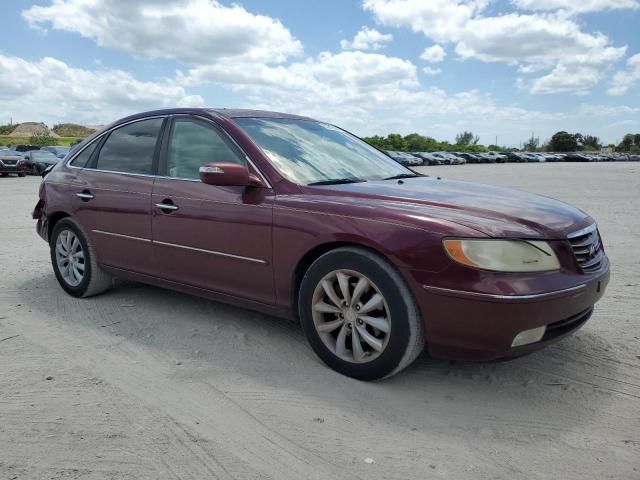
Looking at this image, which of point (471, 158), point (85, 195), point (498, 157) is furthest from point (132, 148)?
point (498, 157)

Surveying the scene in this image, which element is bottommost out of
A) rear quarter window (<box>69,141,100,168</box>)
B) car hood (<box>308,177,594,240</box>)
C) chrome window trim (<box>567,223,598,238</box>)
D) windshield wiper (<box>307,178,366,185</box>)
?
chrome window trim (<box>567,223,598,238</box>)

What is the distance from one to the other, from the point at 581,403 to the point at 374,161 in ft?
7.50

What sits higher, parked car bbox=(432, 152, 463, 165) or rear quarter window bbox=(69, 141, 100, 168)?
rear quarter window bbox=(69, 141, 100, 168)

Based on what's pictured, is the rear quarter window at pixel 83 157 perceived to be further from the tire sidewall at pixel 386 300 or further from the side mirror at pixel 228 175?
the tire sidewall at pixel 386 300

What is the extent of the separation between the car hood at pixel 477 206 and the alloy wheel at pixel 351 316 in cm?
46

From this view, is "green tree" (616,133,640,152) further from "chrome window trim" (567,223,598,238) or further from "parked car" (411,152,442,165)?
"chrome window trim" (567,223,598,238)

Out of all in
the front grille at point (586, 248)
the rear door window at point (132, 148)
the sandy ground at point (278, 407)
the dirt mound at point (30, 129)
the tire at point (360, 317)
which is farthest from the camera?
the dirt mound at point (30, 129)

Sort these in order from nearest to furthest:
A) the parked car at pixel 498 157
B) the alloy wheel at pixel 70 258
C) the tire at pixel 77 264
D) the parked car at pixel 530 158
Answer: the tire at pixel 77 264 < the alloy wheel at pixel 70 258 < the parked car at pixel 498 157 < the parked car at pixel 530 158

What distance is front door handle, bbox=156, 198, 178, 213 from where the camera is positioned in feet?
13.1

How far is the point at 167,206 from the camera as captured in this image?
404 cm

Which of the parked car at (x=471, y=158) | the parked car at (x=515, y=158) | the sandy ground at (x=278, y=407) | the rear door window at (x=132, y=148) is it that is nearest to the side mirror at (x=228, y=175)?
the rear door window at (x=132, y=148)

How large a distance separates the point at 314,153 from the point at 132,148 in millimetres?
1590

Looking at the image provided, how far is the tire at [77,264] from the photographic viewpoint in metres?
4.82

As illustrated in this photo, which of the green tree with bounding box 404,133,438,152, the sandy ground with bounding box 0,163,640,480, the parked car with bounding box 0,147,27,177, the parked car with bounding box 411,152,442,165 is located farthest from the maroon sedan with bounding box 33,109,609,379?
the green tree with bounding box 404,133,438,152
